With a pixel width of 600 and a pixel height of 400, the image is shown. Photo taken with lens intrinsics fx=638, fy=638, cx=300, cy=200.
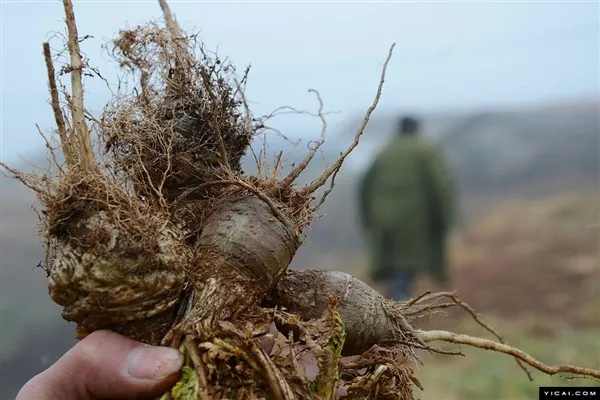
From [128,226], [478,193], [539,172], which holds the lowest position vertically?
[128,226]

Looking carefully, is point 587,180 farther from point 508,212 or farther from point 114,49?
point 114,49

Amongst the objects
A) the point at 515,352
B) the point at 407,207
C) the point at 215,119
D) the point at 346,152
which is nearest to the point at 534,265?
the point at 407,207

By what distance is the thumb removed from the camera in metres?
1.50

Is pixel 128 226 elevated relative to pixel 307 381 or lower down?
elevated

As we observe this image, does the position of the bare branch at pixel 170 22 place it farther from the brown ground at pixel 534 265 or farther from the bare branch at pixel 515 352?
the brown ground at pixel 534 265

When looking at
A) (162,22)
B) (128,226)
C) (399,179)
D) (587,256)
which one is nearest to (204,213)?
(128,226)

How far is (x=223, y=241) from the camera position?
1666 mm

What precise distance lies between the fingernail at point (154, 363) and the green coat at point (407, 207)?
5464 mm

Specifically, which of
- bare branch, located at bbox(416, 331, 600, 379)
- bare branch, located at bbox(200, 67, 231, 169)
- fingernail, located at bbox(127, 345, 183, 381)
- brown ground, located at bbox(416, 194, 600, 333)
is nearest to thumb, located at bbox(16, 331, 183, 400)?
fingernail, located at bbox(127, 345, 183, 381)

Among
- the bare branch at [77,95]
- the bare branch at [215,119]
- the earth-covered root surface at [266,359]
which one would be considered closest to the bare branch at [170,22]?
the bare branch at [215,119]

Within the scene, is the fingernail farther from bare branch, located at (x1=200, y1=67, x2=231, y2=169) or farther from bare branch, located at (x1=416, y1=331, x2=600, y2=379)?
bare branch, located at (x1=416, y1=331, x2=600, y2=379)

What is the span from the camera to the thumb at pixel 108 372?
1.50 m

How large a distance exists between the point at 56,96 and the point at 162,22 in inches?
21.3

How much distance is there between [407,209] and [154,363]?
18.4ft
